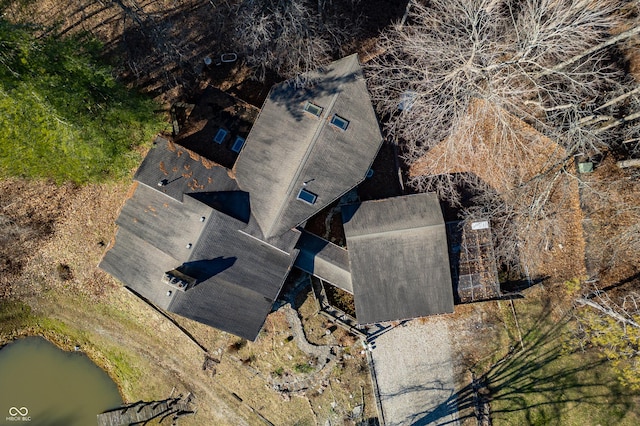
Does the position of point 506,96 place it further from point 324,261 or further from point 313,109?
point 324,261

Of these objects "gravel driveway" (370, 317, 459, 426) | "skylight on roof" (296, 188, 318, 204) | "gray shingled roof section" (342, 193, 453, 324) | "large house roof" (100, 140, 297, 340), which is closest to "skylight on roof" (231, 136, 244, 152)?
"large house roof" (100, 140, 297, 340)

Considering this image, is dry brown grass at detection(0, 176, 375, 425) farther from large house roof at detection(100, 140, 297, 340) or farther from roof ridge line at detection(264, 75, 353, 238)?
roof ridge line at detection(264, 75, 353, 238)

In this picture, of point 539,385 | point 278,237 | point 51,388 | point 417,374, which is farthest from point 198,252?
point 539,385

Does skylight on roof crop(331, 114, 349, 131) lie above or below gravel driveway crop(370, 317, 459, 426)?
above

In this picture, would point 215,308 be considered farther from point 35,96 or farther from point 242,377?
point 35,96

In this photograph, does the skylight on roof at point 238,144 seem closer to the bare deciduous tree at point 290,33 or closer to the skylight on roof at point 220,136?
the skylight on roof at point 220,136

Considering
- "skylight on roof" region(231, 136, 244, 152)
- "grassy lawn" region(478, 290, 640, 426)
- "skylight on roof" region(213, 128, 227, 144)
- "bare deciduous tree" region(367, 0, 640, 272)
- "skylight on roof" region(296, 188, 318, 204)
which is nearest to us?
"bare deciduous tree" region(367, 0, 640, 272)

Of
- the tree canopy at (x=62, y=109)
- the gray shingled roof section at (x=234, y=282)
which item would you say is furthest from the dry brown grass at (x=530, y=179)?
the tree canopy at (x=62, y=109)
